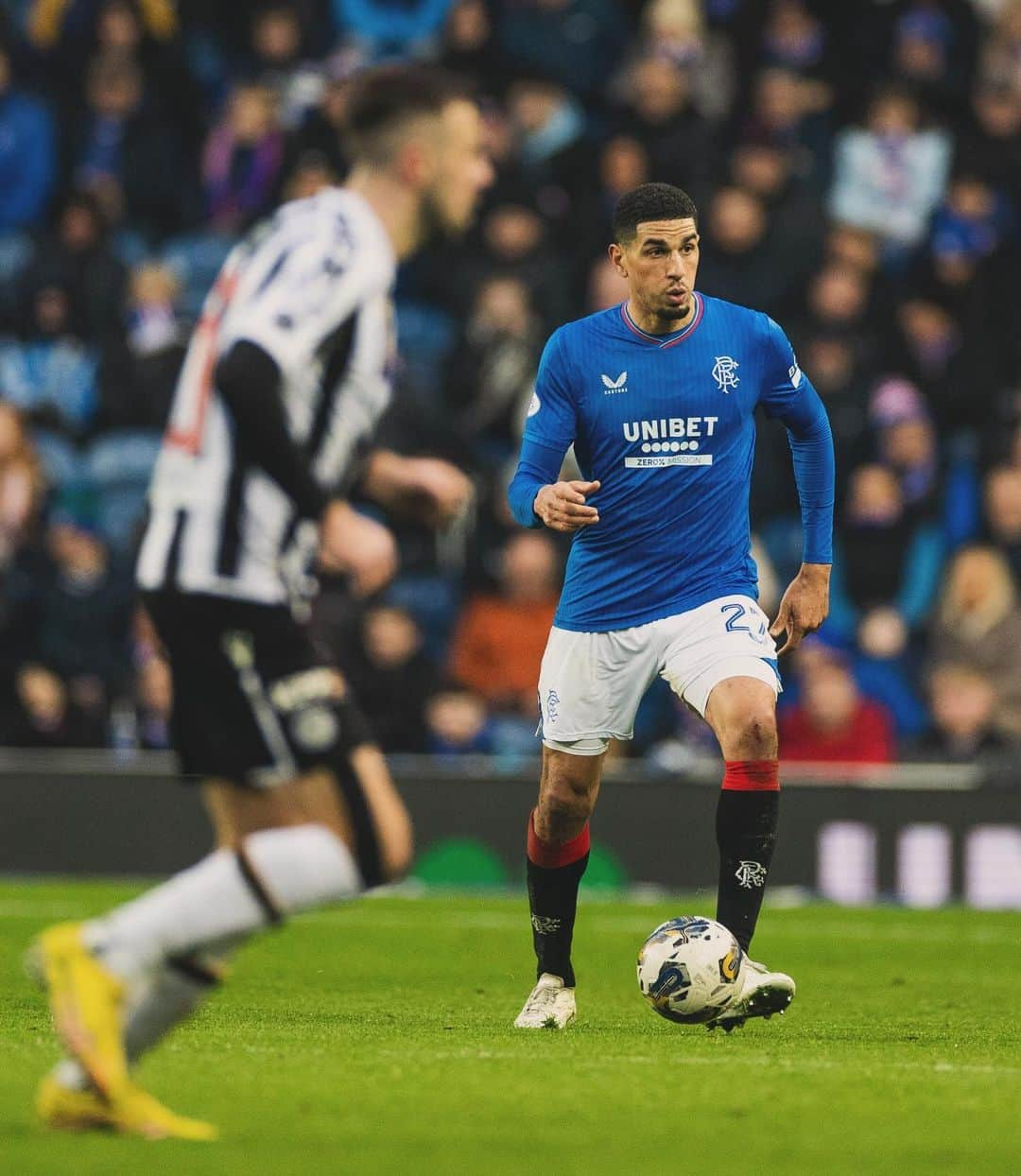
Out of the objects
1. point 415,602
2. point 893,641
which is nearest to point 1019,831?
point 893,641

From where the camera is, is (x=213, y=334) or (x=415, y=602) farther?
(x=415, y=602)

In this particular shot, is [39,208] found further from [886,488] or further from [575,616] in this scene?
[575,616]

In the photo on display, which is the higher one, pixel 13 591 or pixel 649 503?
pixel 649 503

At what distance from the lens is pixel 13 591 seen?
585 inches

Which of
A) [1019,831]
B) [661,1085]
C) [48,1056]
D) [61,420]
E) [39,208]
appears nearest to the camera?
[661,1085]

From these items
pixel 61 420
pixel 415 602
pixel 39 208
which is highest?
pixel 39 208

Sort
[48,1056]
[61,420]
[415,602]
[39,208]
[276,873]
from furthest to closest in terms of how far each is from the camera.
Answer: [39,208] → [61,420] → [415,602] → [48,1056] → [276,873]

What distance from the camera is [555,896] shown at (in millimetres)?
7684

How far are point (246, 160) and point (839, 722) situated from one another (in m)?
6.13

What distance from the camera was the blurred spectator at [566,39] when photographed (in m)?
16.6

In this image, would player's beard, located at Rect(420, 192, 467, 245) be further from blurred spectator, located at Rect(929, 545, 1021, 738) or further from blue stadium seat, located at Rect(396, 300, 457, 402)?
blue stadium seat, located at Rect(396, 300, 457, 402)

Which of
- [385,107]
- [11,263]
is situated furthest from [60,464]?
[385,107]

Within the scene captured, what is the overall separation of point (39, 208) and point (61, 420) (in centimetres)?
215

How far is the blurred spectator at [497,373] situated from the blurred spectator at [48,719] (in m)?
2.86
